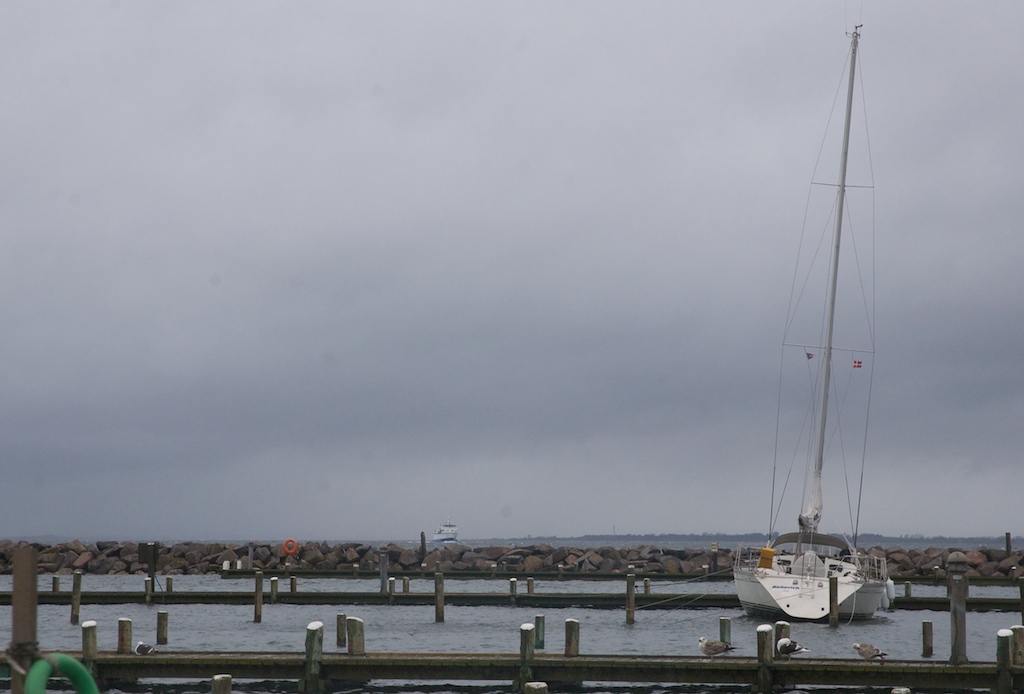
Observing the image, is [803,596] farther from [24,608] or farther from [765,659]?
[24,608]

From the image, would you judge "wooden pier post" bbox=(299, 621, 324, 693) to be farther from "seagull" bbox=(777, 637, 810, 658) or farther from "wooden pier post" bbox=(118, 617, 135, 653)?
"seagull" bbox=(777, 637, 810, 658)

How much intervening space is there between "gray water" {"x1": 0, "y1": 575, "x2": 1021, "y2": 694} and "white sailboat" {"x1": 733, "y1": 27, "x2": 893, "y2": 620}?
0.79 m

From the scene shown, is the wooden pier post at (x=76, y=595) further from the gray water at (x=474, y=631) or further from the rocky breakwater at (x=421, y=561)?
the rocky breakwater at (x=421, y=561)

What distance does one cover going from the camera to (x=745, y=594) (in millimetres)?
39844

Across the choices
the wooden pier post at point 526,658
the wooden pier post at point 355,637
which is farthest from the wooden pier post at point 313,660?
the wooden pier post at point 526,658

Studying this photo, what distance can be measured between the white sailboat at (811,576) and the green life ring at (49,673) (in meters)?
30.7

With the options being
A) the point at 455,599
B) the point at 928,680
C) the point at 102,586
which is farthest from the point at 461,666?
the point at 102,586

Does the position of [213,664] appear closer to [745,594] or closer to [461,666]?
[461,666]

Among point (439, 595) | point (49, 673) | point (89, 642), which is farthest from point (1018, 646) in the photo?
point (439, 595)

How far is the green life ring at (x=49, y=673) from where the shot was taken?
10.3 metres

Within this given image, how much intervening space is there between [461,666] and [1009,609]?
27345 mm

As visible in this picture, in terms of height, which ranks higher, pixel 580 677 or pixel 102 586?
pixel 580 677

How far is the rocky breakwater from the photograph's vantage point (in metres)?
68.8

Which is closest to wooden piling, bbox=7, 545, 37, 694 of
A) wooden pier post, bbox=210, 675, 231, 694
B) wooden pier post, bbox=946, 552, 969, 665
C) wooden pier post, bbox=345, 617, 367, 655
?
wooden pier post, bbox=210, 675, 231, 694
